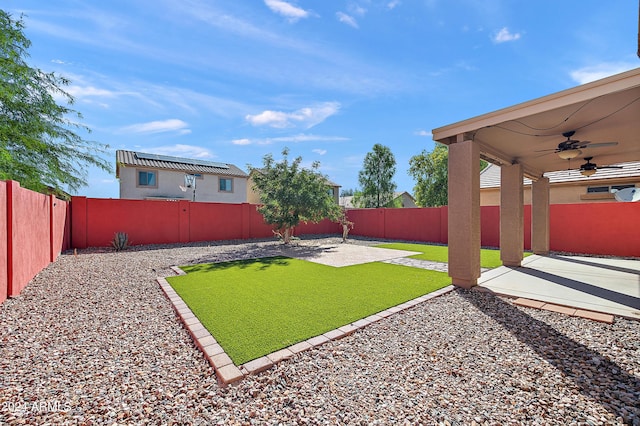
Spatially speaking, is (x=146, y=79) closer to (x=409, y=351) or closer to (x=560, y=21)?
(x=409, y=351)

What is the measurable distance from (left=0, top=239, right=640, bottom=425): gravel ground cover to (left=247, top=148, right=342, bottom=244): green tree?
282 inches

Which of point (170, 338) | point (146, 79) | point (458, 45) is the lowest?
point (170, 338)

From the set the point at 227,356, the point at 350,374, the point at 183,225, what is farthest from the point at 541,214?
the point at 183,225

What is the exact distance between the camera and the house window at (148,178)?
17328mm

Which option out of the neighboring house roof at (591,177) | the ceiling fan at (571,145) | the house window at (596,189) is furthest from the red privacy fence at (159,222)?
the house window at (596,189)

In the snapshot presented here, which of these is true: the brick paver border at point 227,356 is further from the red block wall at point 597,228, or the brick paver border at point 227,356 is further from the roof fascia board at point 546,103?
the red block wall at point 597,228

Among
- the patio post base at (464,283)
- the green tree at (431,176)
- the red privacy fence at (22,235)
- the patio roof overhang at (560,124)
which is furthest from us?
the green tree at (431,176)

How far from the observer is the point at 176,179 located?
18578 mm

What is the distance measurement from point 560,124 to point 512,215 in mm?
2712

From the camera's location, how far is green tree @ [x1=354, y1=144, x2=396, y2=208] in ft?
80.9

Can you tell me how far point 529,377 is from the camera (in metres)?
2.24

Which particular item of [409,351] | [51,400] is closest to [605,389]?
[409,351]

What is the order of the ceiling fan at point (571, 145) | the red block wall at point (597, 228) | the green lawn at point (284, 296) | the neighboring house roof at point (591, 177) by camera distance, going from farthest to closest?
the neighboring house roof at point (591, 177), the red block wall at point (597, 228), the ceiling fan at point (571, 145), the green lawn at point (284, 296)

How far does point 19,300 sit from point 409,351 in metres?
5.47
